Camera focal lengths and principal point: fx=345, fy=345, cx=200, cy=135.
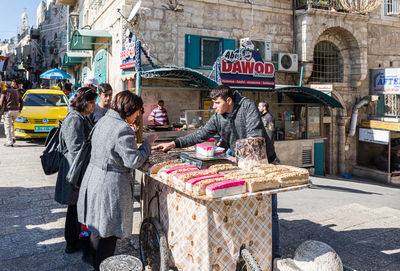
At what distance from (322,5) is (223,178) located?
13833mm

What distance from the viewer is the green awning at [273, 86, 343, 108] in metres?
11.9

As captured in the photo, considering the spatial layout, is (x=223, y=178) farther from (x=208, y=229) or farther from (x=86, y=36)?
(x=86, y=36)

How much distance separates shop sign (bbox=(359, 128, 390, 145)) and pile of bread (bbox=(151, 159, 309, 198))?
45.0 feet

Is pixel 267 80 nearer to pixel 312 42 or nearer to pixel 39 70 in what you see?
pixel 312 42

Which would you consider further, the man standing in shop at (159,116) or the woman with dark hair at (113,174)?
the man standing in shop at (159,116)

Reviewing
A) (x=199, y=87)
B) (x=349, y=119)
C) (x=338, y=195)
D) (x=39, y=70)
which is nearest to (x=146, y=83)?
(x=199, y=87)

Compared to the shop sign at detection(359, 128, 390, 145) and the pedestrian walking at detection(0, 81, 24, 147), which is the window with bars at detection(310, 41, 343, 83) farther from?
the pedestrian walking at detection(0, 81, 24, 147)

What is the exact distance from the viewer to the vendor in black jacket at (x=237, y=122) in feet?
11.8

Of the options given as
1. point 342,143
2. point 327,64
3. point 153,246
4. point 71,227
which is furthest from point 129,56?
point 342,143

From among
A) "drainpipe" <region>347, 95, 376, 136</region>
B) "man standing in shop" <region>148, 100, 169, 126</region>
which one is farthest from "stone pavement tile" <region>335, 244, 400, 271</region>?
"drainpipe" <region>347, 95, 376, 136</region>

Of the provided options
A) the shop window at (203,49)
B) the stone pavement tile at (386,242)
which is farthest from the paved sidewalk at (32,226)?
the shop window at (203,49)

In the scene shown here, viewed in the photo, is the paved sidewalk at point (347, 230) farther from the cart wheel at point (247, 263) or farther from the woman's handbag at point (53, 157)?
the woman's handbag at point (53, 157)

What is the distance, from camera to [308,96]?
1348 cm

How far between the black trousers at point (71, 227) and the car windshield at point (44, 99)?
9.53 m
